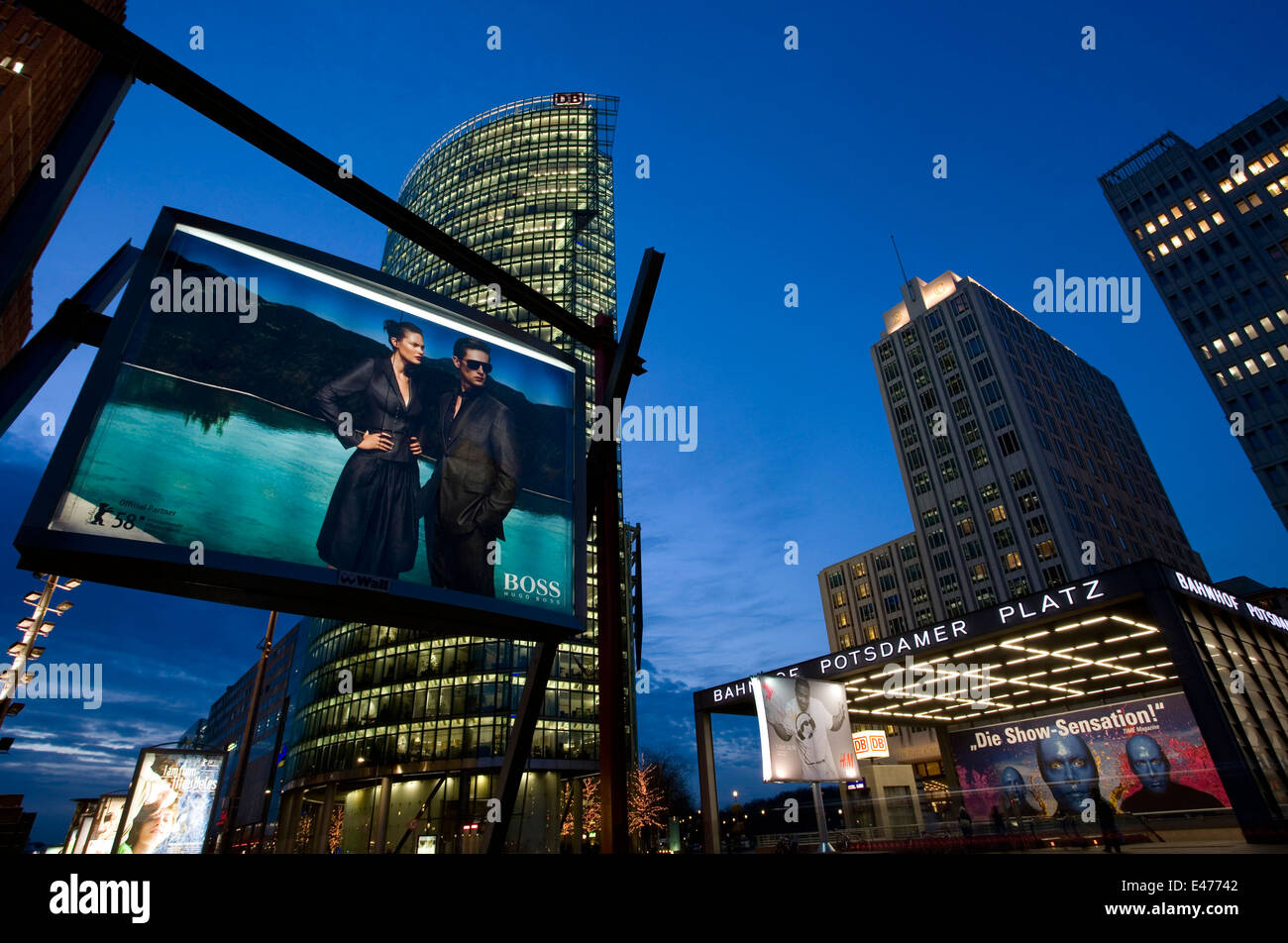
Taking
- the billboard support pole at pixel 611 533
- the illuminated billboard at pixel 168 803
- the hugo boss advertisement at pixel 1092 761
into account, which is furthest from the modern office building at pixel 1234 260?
the illuminated billboard at pixel 168 803

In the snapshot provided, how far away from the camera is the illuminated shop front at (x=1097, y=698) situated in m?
18.1

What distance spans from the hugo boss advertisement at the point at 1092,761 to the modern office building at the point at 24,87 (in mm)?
63573

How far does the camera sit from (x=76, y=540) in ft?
20.9

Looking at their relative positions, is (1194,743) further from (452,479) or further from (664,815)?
(664,815)

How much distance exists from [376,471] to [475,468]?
140 cm

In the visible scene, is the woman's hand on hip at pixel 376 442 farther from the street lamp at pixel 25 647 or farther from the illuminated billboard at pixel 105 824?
the illuminated billboard at pixel 105 824

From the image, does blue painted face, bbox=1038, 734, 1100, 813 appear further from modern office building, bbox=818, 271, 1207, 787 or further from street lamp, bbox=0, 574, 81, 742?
modern office building, bbox=818, 271, 1207, 787

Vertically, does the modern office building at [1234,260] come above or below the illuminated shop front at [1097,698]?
above

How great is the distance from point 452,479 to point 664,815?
243 feet

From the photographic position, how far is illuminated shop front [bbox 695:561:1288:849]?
1812 cm

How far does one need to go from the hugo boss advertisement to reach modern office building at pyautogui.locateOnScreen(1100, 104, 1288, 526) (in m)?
56.3

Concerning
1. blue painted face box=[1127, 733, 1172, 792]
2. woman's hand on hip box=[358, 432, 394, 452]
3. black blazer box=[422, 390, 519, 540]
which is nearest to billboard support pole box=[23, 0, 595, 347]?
black blazer box=[422, 390, 519, 540]

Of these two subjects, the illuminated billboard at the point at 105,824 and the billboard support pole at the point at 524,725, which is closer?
the billboard support pole at the point at 524,725

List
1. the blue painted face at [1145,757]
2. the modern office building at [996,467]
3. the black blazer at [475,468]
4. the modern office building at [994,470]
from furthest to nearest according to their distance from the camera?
the modern office building at [996,467] < the modern office building at [994,470] < the blue painted face at [1145,757] < the black blazer at [475,468]
